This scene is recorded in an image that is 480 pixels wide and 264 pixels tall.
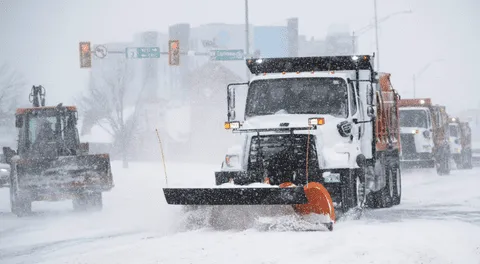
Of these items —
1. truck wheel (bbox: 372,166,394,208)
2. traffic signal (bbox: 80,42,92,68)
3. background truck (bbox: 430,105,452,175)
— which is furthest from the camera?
traffic signal (bbox: 80,42,92,68)

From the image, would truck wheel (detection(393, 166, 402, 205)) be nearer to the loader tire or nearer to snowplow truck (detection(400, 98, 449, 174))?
the loader tire

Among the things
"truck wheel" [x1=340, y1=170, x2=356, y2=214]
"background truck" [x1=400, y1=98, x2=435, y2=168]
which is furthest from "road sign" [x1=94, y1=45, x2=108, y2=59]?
"truck wheel" [x1=340, y1=170, x2=356, y2=214]

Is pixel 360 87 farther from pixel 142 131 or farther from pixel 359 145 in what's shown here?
pixel 142 131

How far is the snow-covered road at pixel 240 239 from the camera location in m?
10.6

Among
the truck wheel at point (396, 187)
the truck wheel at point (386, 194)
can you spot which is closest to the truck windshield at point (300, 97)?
the truck wheel at point (386, 194)

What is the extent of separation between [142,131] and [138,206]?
62669 millimetres

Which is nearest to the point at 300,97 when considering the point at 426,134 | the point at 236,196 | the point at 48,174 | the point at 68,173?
the point at 236,196

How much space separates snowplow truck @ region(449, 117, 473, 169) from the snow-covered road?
19326mm

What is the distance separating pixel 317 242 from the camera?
11.7 m

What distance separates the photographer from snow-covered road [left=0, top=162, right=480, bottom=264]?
1062cm

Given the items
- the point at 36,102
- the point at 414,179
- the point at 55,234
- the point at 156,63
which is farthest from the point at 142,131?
the point at 55,234

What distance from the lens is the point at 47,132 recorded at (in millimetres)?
21953

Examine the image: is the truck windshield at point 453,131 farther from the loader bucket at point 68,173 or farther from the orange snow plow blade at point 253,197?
the orange snow plow blade at point 253,197

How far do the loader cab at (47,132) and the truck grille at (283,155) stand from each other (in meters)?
8.81
